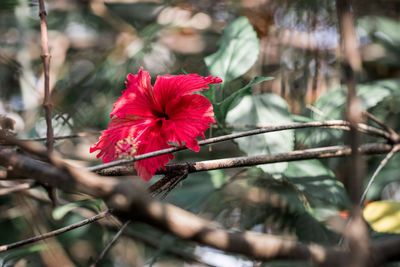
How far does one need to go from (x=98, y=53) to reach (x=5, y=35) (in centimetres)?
33

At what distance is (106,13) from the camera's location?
1380 millimetres

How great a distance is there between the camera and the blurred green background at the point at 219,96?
2.25 feet

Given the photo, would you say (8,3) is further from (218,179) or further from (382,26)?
(382,26)

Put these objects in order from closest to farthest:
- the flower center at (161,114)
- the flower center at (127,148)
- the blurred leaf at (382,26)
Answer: the flower center at (127,148), the flower center at (161,114), the blurred leaf at (382,26)

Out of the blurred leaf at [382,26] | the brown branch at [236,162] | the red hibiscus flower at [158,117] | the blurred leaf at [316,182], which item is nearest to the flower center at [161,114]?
the red hibiscus flower at [158,117]

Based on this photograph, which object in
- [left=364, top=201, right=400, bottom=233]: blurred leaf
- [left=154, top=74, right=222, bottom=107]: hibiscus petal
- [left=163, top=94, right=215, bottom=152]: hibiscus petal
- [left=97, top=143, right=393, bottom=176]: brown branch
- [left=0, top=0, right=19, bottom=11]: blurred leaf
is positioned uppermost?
[left=0, top=0, right=19, bottom=11]: blurred leaf

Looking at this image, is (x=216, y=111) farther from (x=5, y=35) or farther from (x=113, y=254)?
(x=5, y=35)

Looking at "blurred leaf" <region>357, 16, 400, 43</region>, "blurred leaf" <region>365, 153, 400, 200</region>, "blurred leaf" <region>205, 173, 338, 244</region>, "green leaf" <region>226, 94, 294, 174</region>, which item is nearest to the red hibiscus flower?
"green leaf" <region>226, 94, 294, 174</region>

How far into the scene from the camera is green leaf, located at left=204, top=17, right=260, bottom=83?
67 cm

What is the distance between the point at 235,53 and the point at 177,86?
0.22m

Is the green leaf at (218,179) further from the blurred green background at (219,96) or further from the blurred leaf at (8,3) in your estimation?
the blurred leaf at (8,3)

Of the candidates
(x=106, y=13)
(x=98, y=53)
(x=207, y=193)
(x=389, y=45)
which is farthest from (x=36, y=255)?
(x=389, y=45)

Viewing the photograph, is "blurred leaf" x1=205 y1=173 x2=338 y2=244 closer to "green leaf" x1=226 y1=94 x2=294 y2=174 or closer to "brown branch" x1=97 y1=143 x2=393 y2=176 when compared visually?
"green leaf" x1=226 y1=94 x2=294 y2=174

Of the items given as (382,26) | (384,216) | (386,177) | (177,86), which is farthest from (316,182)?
(382,26)
